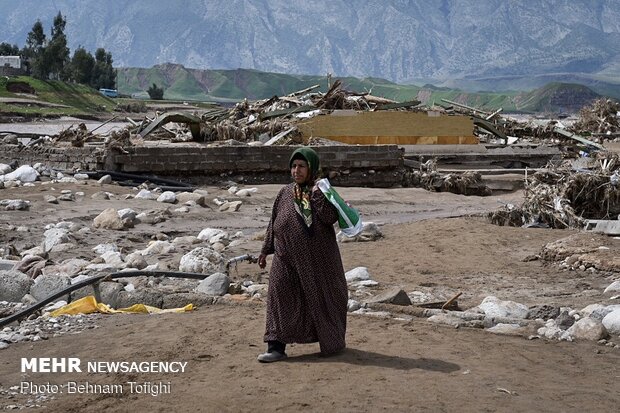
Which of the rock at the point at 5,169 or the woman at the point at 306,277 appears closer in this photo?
the woman at the point at 306,277

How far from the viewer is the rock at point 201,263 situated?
34.0 ft

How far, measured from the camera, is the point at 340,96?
25.7 m

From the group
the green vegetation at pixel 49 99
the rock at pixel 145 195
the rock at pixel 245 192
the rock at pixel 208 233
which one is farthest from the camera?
the green vegetation at pixel 49 99

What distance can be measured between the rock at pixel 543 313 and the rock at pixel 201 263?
10.3 ft

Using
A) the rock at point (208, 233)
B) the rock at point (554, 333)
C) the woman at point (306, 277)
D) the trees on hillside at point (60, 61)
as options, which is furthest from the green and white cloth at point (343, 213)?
the trees on hillside at point (60, 61)

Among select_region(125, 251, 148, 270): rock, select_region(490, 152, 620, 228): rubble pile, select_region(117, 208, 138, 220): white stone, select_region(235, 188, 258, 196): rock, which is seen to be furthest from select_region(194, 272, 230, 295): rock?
select_region(235, 188, 258, 196): rock

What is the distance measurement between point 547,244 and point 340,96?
1412 centimetres

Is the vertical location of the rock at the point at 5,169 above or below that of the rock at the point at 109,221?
above

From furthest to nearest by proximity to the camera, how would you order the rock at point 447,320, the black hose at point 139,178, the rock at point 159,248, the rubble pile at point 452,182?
the rubble pile at point 452,182, the black hose at point 139,178, the rock at point 159,248, the rock at point 447,320

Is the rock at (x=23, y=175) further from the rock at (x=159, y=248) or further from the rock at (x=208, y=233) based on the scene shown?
the rock at (x=159, y=248)

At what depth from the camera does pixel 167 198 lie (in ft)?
54.6

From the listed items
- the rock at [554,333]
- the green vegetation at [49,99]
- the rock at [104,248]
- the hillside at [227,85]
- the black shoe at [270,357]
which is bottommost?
the rock at [104,248]

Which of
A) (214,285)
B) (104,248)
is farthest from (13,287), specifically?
(104,248)

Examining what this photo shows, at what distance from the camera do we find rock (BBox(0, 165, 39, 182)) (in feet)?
61.1
